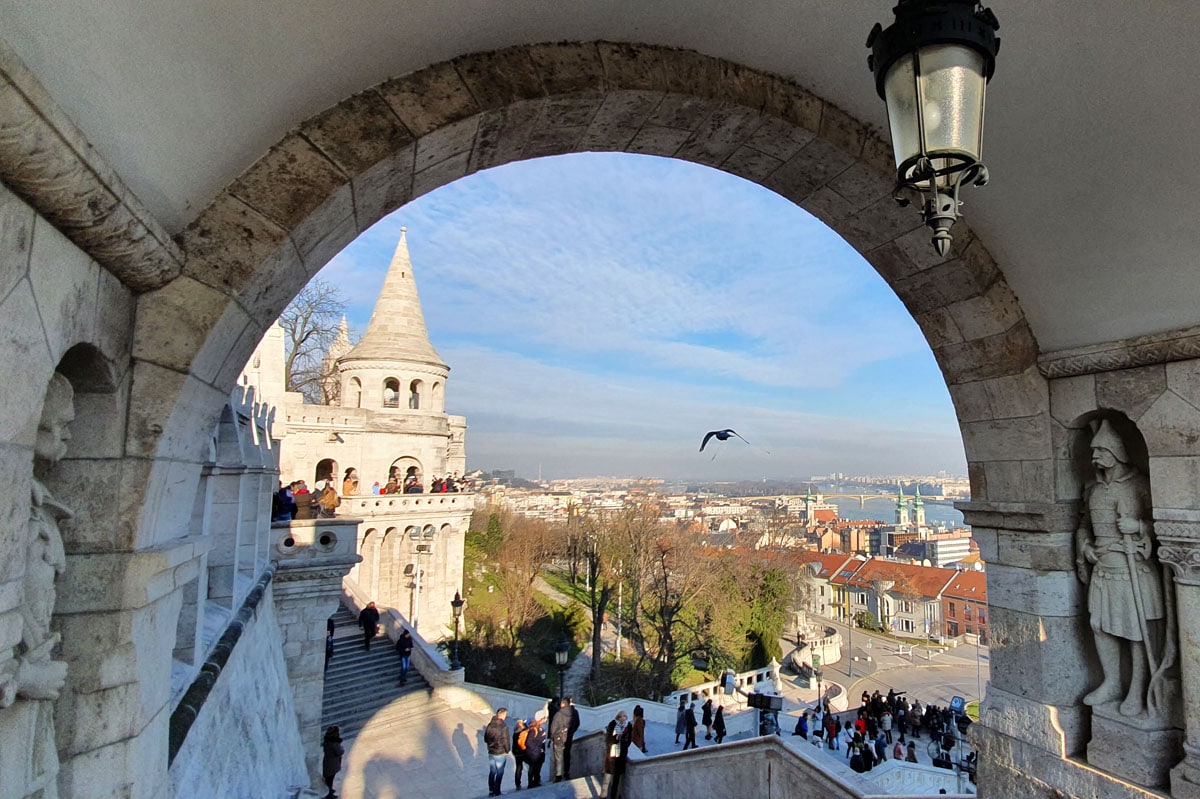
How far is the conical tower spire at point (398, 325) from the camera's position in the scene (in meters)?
23.2

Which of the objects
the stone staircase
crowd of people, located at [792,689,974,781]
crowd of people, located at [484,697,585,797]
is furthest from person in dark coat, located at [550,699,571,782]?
crowd of people, located at [792,689,974,781]

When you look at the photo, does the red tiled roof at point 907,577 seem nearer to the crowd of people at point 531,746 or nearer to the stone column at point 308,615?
the crowd of people at point 531,746

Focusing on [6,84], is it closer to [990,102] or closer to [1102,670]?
[990,102]

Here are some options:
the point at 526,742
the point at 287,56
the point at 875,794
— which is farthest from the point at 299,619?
the point at 287,56

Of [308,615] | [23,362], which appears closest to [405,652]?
[308,615]

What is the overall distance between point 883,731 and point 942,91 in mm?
15959

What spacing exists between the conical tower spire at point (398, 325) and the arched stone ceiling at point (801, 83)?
22.0 metres

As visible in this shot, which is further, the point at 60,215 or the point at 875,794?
the point at 875,794

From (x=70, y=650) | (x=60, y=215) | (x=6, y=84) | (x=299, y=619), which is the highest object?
(x=6, y=84)

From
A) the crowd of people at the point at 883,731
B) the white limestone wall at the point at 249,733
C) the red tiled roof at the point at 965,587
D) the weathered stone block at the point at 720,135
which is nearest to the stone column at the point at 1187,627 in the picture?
the weathered stone block at the point at 720,135

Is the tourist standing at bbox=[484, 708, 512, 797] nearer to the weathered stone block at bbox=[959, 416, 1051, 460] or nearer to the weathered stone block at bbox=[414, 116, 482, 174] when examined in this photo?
the weathered stone block at bbox=[959, 416, 1051, 460]

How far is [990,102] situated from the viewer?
2.48 meters

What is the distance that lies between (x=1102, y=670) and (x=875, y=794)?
11.7ft

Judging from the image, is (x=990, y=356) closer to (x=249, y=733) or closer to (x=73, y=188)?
(x=73, y=188)
